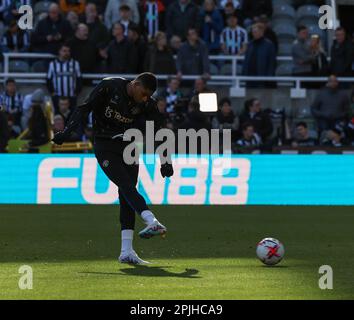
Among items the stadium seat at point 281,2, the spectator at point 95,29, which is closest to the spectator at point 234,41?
the stadium seat at point 281,2

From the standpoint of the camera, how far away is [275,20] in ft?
95.0

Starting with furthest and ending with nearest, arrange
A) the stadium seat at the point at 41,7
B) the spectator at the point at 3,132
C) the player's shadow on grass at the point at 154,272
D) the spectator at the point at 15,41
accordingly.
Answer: the stadium seat at the point at 41,7, the spectator at the point at 15,41, the spectator at the point at 3,132, the player's shadow on grass at the point at 154,272

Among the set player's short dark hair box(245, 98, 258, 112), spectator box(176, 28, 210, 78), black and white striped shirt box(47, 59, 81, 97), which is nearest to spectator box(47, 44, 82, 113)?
black and white striped shirt box(47, 59, 81, 97)

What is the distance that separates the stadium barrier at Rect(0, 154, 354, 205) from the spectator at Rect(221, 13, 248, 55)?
5240mm

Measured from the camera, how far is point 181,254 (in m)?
13.6

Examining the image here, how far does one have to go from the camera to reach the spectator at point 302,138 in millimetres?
24297

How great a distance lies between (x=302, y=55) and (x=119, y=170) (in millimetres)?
14087

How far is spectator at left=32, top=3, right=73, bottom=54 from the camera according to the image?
2548 cm

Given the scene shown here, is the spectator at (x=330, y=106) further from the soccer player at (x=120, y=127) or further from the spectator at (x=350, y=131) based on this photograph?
the soccer player at (x=120, y=127)

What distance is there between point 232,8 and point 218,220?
937cm

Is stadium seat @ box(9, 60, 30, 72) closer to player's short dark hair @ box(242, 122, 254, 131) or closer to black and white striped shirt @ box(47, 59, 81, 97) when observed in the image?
black and white striped shirt @ box(47, 59, 81, 97)

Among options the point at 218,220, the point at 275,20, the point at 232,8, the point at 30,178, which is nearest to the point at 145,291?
the point at 218,220

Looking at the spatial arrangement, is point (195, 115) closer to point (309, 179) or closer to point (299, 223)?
point (309, 179)

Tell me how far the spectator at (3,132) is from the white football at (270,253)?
37.7 ft
